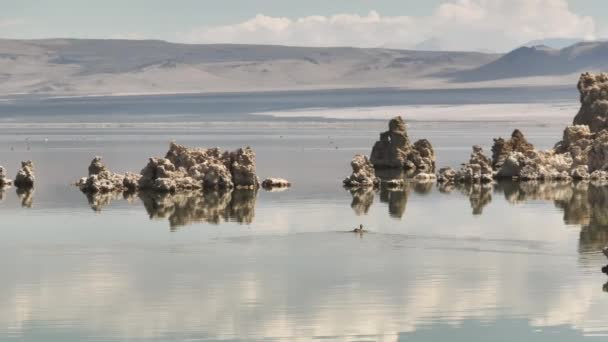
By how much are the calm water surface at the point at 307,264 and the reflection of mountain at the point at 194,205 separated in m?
0.07

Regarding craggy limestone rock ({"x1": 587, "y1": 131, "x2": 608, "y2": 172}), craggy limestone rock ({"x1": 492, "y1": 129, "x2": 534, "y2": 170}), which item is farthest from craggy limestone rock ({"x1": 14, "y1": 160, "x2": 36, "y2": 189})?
craggy limestone rock ({"x1": 587, "y1": 131, "x2": 608, "y2": 172})

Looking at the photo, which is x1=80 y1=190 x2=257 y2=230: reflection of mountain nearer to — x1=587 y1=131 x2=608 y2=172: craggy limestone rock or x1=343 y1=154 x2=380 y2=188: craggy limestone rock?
x1=343 y1=154 x2=380 y2=188: craggy limestone rock

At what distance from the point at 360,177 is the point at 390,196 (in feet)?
12.0

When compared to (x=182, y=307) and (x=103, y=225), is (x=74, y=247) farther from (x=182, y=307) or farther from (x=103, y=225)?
(x=182, y=307)

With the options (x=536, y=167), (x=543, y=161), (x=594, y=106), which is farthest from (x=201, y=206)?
(x=594, y=106)

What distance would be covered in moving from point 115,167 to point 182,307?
34.6 m

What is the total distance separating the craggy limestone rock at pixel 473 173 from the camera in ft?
171

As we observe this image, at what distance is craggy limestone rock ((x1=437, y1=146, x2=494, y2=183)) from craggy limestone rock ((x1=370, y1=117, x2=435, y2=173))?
4828mm

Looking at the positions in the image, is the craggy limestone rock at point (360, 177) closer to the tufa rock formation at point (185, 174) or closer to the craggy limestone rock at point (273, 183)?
the craggy limestone rock at point (273, 183)

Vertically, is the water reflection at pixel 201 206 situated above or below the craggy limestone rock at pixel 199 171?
below

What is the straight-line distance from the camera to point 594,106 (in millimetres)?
58625

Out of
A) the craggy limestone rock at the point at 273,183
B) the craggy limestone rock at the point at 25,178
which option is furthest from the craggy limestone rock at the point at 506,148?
the craggy limestone rock at the point at 25,178

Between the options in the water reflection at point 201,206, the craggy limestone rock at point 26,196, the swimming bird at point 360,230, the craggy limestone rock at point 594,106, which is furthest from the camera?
the craggy limestone rock at point 594,106

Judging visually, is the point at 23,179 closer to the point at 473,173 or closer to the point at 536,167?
the point at 473,173
